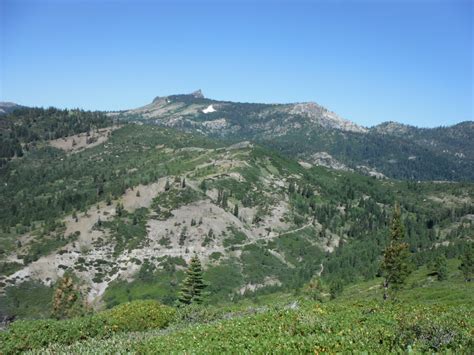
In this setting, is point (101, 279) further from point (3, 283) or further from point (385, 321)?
point (385, 321)

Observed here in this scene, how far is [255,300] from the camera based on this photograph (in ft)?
503

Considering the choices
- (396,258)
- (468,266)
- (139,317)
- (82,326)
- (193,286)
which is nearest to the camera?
(82,326)

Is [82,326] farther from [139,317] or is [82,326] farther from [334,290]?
[334,290]

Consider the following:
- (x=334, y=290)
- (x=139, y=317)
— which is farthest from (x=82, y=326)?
(x=334, y=290)

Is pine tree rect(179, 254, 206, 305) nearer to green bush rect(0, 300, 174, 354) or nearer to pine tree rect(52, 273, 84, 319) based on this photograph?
pine tree rect(52, 273, 84, 319)

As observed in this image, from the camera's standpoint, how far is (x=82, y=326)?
32.8m

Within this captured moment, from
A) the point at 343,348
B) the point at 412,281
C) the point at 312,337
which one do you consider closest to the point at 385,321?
the point at 312,337

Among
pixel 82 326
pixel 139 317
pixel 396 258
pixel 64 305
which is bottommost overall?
pixel 64 305

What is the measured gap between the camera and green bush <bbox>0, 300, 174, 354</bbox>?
93.9ft

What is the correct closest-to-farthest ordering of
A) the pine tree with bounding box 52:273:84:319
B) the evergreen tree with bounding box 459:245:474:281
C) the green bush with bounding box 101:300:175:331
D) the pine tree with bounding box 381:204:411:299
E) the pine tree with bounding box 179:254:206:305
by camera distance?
the green bush with bounding box 101:300:175:331
the pine tree with bounding box 381:204:411:299
the pine tree with bounding box 179:254:206:305
the evergreen tree with bounding box 459:245:474:281
the pine tree with bounding box 52:273:84:319

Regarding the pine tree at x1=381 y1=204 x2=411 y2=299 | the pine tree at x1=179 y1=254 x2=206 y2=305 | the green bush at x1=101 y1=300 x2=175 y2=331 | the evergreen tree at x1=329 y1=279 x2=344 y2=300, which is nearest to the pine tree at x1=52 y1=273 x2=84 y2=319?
the pine tree at x1=179 y1=254 x2=206 y2=305

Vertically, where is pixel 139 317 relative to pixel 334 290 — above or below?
above

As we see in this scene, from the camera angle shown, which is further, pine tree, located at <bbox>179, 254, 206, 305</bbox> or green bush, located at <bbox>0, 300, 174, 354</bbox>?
pine tree, located at <bbox>179, 254, 206, 305</bbox>

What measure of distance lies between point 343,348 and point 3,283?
17510cm
